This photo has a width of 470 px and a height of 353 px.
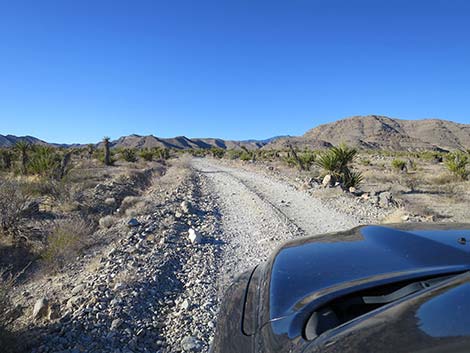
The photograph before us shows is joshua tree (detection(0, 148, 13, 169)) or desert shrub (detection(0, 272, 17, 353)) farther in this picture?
joshua tree (detection(0, 148, 13, 169))

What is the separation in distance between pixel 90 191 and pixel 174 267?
8.31 metres

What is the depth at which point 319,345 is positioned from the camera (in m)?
1.23

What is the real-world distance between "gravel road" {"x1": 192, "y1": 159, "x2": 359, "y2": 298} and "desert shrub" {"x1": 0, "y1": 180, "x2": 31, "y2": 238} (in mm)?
4401

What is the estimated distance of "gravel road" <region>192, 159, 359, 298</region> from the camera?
18.9 ft

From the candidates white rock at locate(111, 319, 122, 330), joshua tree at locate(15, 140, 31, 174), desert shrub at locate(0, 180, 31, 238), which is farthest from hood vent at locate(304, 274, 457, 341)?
joshua tree at locate(15, 140, 31, 174)

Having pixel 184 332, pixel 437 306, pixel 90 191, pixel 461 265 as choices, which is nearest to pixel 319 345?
pixel 437 306

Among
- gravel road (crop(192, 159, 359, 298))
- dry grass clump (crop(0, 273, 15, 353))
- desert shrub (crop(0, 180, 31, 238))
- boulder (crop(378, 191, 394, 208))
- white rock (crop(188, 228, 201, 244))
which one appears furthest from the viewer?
boulder (crop(378, 191, 394, 208))

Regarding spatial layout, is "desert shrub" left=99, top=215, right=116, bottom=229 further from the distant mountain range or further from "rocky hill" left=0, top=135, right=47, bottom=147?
the distant mountain range

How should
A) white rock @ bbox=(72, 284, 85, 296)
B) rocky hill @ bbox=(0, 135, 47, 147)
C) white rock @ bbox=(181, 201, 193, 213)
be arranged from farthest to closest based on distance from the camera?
1. rocky hill @ bbox=(0, 135, 47, 147)
2. white rock @ bbox=(181, 201, 193, 213)
3. white rock @ bbox=(72, 284, 85, 296)

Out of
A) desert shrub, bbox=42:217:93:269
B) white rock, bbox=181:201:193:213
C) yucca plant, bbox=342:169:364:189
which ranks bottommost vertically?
desert shrub, bbox=42:217:93:269

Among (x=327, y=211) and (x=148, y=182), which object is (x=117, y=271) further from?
(x=148, y=182)

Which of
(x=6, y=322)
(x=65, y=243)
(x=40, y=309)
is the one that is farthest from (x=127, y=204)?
(x=6, y=322)

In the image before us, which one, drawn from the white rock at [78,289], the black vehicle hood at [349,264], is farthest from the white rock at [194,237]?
the black vehicle hood at [349,264]

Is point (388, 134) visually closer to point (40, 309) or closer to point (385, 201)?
point (385, 201)
